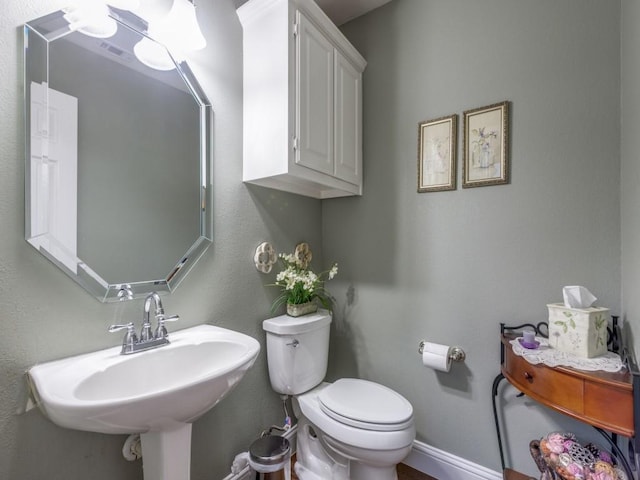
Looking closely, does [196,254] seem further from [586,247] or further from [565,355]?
[586,247]

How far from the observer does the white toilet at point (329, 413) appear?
120cm

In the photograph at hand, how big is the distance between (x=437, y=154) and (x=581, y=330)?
99 cm

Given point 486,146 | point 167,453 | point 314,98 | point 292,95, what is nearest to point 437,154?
point 486,146

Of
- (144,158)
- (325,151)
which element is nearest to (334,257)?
(325,151)

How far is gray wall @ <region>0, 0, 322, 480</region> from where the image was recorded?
32.3 inches

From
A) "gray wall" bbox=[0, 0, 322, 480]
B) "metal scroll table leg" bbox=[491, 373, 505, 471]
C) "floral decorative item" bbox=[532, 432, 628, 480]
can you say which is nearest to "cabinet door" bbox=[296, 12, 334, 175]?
"gray wall" bbox=[0, 0, 322, 480]

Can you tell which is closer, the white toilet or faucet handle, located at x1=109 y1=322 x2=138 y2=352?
faucet handle, located at x1=109 y1=322 x2=138 y2=352

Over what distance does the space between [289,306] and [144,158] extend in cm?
97

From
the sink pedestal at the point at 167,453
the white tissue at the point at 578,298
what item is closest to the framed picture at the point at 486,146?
the white tissue at the point at 578,298

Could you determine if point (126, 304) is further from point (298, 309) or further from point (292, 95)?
point (292, 95)

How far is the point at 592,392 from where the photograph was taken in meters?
0.90

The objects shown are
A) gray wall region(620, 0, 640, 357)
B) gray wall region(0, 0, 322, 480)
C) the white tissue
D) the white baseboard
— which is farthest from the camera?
the white baseboard

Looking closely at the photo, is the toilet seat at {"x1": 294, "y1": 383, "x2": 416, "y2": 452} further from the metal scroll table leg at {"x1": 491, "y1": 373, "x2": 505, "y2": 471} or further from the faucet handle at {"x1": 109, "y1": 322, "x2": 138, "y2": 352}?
the faucet handle at {"x1": 109, "y1": 322, "x2": 138, "y2": 352}

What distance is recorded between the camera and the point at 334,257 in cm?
193
